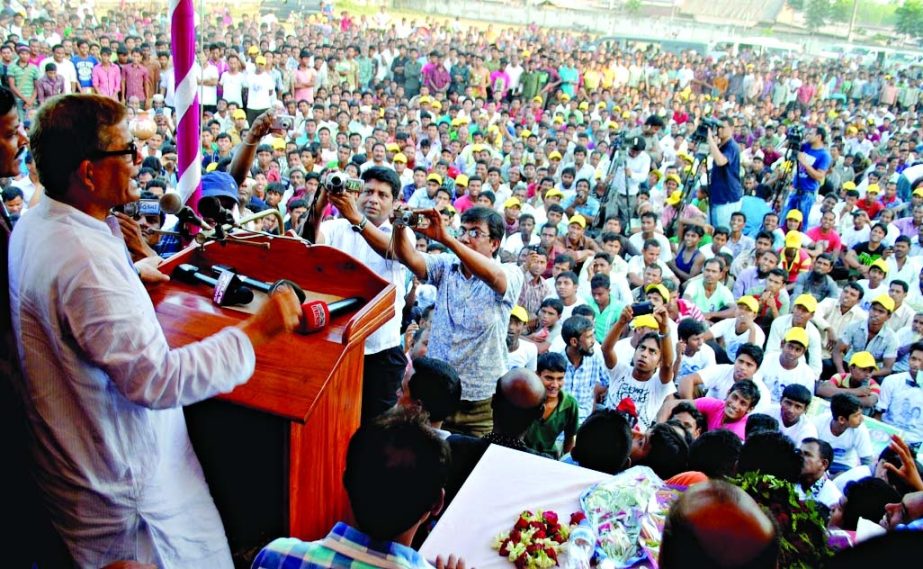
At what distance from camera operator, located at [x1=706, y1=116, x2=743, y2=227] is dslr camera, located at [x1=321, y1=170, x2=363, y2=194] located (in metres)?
6.69

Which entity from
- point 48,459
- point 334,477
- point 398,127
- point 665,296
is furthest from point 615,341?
point 398,127

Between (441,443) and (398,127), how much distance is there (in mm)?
10837

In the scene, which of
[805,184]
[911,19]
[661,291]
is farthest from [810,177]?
[911,19]

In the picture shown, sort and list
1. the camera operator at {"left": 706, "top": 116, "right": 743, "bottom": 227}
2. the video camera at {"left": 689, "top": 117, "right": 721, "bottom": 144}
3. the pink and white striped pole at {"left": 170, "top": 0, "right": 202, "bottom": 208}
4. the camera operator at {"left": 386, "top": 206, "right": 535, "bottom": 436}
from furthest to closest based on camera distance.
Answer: the camera operator at {"left": 706, "top": 116, "right": 743, "bottom": 227} → the video camera at {"left": 689, "top": 117, "right": 721, "bottom": 144} → the camera operator at {"left": 386, "top": 206, "right": 535, "bottom": 436} → the pink and white striped pole at {"left": 170, "top": 0, "right": 202, "bottom": 208}

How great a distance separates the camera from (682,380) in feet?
17.2

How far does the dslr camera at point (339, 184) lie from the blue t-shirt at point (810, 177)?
28.5 ft

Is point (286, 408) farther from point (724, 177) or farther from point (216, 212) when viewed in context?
point (724, 177)

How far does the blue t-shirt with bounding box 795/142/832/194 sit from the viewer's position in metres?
9.92

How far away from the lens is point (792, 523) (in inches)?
89.6

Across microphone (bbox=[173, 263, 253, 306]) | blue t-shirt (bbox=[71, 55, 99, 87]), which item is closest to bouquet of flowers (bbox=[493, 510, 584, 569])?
microphone (bbox=[173, 263, 253, 306])

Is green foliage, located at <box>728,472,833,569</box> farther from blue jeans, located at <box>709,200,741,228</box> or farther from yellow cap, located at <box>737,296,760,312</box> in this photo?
blue jeans, located at <box>709,200,741,228</box>

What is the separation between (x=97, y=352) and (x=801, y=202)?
9966 millimetres

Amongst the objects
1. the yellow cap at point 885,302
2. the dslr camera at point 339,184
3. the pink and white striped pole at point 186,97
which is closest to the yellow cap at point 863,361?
the yellow cap at point 885,302

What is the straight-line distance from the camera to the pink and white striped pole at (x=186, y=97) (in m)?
2.85
